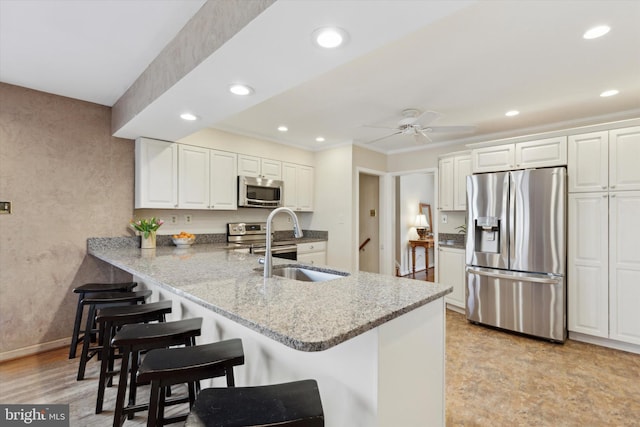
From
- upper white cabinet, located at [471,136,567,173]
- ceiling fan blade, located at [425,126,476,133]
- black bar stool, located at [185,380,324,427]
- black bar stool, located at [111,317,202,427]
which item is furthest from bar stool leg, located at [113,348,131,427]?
upper white cabinet, located at [471,136,567,173]

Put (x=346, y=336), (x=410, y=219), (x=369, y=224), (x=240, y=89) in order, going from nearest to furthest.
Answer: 1. (x=346, y=336)
2. (x=240, y=89)
3. (x=369, y=224)
4. (x=410, y=219)

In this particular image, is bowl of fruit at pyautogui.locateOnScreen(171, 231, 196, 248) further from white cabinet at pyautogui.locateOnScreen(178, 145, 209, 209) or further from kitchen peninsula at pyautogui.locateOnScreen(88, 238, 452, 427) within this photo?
kitchen peninsula at pyautogui.locateOnScreen(88, 238, 452, 427)

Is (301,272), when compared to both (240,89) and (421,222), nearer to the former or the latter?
(240,89)

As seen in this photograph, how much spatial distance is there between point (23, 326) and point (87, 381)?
3.55 feet

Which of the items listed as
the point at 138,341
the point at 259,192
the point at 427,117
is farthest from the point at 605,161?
the point at 138,341

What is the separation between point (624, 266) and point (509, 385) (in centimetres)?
175

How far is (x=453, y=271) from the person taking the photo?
13.2 feet

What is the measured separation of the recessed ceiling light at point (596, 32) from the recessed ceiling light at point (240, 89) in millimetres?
2181

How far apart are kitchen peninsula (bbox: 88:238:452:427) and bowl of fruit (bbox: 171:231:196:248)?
1.74 m

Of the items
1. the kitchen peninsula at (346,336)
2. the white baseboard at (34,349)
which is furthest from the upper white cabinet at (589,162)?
the white baseboard at (34,349)

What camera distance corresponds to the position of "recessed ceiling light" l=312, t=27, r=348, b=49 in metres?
1.34

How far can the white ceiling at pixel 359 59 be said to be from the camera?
1.41m

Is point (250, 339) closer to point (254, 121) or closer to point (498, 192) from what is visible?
point (254, 121)

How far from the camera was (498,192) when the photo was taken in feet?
10.9
